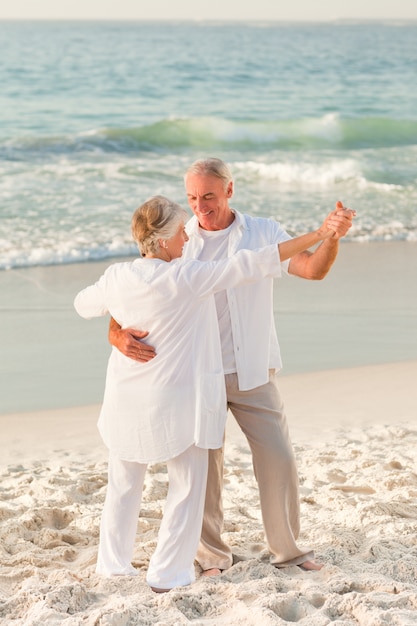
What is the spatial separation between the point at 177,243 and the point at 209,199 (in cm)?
33

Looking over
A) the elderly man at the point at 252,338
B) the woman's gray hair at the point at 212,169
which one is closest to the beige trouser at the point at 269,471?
the elderly man at the point at 252,338

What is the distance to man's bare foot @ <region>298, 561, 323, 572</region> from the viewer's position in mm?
4090

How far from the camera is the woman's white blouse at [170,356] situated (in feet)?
11.7

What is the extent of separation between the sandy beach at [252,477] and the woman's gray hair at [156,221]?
1.32 m

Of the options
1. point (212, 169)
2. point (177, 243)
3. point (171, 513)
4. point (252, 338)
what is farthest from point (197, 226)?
point (171, 513)

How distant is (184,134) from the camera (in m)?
23.2

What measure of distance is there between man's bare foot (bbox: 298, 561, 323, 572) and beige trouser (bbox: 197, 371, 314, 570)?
2 centimetres

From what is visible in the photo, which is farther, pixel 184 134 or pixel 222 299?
pixel 184 134

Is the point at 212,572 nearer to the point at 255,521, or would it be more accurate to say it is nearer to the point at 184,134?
the point at 255,521

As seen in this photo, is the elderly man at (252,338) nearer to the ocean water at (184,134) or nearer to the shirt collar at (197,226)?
the shirt collar at (197,226)

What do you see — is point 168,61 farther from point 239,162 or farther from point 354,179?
point 354,179

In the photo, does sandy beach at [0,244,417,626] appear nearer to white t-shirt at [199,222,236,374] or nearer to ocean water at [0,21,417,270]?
white t-shirt at [199,222,236,374]

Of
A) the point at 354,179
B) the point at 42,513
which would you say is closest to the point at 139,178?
the point at 354,179

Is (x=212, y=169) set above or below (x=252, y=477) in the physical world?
above
